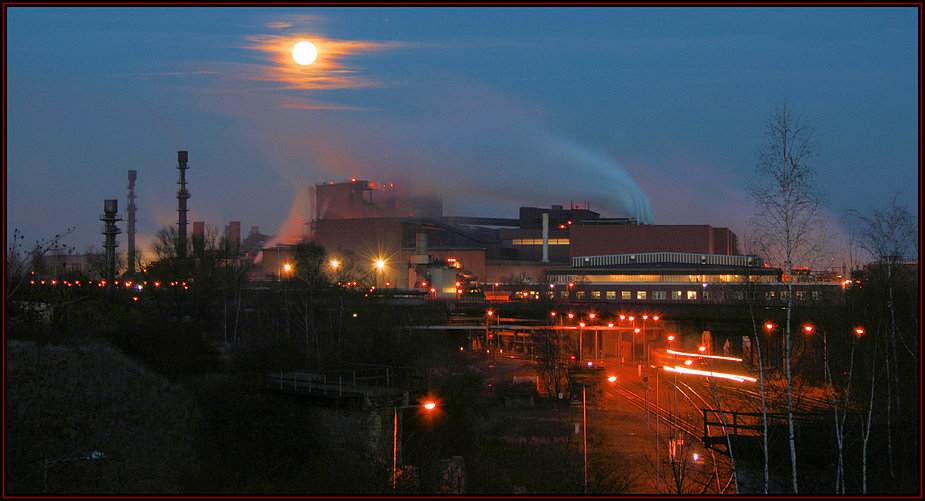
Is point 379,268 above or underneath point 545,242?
underneath

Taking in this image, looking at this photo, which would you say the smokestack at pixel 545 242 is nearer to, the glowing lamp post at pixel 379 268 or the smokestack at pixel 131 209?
the glowing lamp post at pixel 379 268

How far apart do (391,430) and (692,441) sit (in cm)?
844

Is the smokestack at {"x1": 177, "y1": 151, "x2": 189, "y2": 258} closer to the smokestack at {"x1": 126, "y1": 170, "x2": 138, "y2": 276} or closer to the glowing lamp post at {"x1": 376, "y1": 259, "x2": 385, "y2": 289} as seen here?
the smokestack at {"x1": 126, "y1": 170, "x2": 138, "y2": 276}

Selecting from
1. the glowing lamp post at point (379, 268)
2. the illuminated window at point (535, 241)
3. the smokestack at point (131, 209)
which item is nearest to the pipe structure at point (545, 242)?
the illuminated window at point (535, 241)

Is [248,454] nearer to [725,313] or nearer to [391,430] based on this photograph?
[391,430]

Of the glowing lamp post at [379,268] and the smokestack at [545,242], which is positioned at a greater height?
the smokestack at [545,242]

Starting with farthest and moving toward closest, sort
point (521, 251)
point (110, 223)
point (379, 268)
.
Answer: point (521, 251)
point (379, 268)
point (110, 223)

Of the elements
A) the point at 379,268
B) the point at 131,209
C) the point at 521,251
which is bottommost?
the point at 379,268

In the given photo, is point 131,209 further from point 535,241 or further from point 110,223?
point 535,241

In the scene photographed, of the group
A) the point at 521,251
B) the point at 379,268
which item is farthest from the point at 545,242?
the point at 379,268

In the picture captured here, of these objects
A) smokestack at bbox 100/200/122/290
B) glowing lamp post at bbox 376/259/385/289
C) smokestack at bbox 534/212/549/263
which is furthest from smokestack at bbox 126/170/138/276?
smokestack at bbox 534/212/549/263

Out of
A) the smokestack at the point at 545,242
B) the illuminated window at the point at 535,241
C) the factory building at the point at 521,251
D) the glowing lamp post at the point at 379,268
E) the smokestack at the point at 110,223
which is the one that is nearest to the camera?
the smokestack at the point at 110,223

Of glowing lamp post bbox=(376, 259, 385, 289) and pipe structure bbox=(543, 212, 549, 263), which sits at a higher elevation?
pipe structure bbox=(543, 212, 549, 263)
